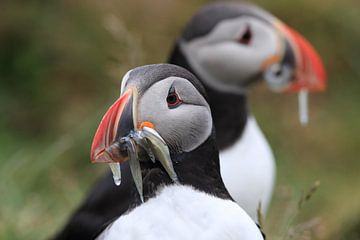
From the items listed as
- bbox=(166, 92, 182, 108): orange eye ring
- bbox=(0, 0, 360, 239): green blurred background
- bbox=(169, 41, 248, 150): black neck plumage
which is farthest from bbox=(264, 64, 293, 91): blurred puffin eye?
bbox=(166, 92, 182, 108): orange eye ring

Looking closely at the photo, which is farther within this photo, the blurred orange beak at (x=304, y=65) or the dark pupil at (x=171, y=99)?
the blurred orange beak at (x=304, y=65)

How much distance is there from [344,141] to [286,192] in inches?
113

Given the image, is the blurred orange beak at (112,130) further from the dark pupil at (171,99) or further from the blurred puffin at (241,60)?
the blurred puffin at (241,60)

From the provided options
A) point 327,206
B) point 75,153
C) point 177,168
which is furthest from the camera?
point 75,153

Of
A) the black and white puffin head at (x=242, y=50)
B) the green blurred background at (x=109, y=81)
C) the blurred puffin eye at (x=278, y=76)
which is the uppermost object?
the black and white puffin head at (x=242, y=50)

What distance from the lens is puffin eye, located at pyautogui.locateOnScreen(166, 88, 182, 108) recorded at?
2957 millimetres

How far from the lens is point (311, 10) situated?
24.8ft

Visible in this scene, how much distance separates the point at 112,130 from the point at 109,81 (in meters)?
4.28

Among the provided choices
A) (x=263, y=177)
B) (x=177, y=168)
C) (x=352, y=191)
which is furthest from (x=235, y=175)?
(x=352, y=191)

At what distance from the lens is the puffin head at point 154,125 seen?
2.84m

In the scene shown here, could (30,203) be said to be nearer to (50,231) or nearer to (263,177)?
(50,231)

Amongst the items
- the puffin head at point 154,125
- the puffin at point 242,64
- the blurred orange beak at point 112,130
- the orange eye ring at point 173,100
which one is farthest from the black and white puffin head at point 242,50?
the blurred orange beak at point 112,130

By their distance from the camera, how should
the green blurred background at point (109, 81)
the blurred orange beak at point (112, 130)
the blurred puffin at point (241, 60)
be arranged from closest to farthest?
1. the blurred orange beak at point (112, 130)
2. the blurred puffin at point (241, 60)
3. the green blurred background at point (109, 81)

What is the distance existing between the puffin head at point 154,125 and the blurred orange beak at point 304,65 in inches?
64.0
